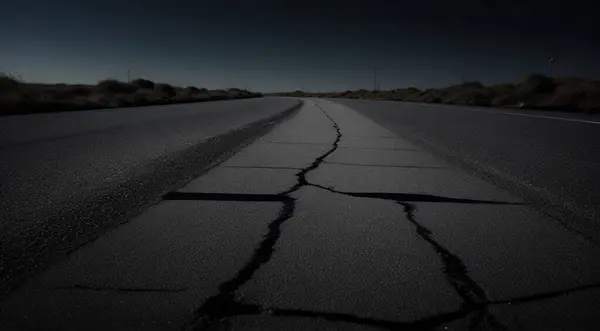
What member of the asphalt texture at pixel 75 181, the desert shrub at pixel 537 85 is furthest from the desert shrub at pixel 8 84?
the desert shrub at pixel 537 85

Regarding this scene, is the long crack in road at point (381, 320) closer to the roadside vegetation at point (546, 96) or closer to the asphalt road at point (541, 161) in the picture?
the asphalt road at point (541, 161)

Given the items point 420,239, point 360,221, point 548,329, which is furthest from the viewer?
point 360,221

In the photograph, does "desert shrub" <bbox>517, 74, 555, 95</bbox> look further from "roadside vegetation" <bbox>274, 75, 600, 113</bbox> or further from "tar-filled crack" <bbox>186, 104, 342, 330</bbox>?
"tar-filled crack" <bbox>186, 104, 342, 330</bbox>

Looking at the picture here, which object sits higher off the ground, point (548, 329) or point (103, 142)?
point (103, 142)

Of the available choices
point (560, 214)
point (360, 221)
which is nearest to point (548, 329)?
point (360, 221)

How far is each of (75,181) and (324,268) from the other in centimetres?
296

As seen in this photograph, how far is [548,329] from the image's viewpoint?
1617 millimetres

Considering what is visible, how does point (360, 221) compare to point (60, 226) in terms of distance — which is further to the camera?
point (360, 221)

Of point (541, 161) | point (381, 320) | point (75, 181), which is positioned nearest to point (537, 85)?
point (541, 161)

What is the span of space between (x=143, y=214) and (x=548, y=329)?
2484 millimetres

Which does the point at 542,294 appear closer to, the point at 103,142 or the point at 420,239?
the point at 420,239

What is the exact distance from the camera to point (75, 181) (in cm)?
409

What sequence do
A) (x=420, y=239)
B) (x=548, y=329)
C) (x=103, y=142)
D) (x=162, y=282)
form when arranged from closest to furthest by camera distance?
(x=548, y=329) < (x=162, y=282) < (x=420, y=239) < (x=103, y=142)

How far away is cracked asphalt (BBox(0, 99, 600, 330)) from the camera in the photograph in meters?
1.68
